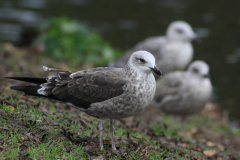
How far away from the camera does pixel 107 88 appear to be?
16.5 feet

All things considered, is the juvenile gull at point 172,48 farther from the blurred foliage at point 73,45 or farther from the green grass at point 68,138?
the green grass at point 68,138

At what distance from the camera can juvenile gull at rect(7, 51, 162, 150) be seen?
15.9 feet

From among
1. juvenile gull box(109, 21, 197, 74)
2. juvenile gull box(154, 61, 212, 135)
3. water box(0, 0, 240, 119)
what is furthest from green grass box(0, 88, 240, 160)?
water box(0, 0, 240, 119)

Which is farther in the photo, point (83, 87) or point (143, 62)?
point (83, 87)

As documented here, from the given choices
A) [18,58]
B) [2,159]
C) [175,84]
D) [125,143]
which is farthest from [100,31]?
[2,159]

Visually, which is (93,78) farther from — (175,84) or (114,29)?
(114,29)

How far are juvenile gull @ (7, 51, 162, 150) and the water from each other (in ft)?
24.9

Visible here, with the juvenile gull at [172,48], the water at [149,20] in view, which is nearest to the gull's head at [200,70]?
the juvenile gull at [172,48]

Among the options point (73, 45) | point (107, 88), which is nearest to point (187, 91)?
point (107, 88)

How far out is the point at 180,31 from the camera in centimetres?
960

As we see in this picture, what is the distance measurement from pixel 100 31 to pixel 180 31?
549 cm

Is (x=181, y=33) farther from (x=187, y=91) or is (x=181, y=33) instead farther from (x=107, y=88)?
(x=107, y=88)

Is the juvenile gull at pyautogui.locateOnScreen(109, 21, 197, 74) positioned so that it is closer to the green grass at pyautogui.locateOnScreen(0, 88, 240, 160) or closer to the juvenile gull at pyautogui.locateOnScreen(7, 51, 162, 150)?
the green grass at pyautogui.locateOnScreen(0, 88, 240, 160)

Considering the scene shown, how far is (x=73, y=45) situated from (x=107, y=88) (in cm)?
697
